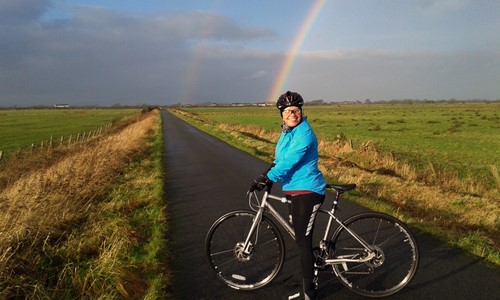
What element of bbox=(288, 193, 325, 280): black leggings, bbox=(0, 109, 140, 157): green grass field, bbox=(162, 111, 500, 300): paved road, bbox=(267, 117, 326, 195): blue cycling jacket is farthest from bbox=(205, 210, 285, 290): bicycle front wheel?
bbox=(0, 109, 140, 157): green grass field

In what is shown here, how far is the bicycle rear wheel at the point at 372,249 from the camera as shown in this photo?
12.8ft

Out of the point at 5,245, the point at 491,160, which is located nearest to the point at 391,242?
the point at 5,245

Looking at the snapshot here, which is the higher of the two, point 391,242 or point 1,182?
point 391,242

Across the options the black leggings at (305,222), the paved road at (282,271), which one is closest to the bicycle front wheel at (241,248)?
the paved road at (282,271)

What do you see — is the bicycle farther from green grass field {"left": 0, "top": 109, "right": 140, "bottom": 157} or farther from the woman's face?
green grass field {"left": 0, "top": 109, "right": 140, "bottom": 157}

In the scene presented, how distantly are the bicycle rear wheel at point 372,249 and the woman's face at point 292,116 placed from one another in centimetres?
128

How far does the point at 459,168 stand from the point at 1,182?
19.1 m

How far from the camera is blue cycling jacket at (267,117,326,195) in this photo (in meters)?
3.59

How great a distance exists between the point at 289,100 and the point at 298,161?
66 cm

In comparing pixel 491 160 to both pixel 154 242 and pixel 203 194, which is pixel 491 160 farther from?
pixel 154 242

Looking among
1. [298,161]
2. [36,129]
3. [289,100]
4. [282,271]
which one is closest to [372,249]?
[282,271]

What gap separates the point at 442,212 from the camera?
25.8 feet

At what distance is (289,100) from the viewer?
145 inches

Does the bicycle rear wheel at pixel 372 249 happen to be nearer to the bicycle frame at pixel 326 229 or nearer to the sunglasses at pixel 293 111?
the bicycle frame at pixel 326 229
